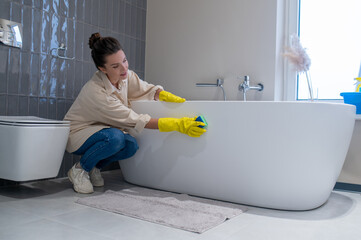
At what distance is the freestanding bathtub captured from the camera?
1.93 m

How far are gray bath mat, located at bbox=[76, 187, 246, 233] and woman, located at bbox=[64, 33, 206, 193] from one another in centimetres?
26

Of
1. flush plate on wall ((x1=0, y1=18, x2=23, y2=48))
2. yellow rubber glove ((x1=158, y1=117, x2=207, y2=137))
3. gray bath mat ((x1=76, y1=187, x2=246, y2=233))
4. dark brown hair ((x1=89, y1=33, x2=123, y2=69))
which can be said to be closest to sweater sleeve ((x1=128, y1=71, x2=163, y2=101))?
dark brown hair ((x1=89, y1=33, x2=123, y2=69))

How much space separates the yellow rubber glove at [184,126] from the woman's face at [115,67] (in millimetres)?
440

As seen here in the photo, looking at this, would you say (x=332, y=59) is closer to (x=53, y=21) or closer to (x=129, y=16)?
(x=129, y=16)

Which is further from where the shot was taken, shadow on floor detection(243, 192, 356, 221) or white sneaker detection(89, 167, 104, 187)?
white sneaker detection(89, 167, 104, 187)

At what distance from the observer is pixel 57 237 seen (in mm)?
1529

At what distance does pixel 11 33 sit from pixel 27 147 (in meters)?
0.88

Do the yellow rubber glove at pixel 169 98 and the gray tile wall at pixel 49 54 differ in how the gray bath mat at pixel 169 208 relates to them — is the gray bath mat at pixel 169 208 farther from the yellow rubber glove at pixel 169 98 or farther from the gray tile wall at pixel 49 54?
the gray tile wall at pixel 49 54

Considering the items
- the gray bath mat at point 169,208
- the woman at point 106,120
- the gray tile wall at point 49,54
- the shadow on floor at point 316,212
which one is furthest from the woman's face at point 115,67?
the shadow on floor at point 316,212

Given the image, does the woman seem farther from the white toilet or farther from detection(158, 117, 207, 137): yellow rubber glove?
the white toilet

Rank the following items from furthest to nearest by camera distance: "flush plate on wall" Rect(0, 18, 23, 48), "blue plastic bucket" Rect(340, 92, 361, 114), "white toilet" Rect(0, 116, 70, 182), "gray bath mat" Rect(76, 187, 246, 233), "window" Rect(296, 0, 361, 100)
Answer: "window" Rect(296, 0, 361, 100), "blue plastic bucket" Rect(340, 92, 361, 114), "flush plate on wall" Rect(0, 18, 23, 48), "white toilet" Rect(0, 116, 70, 182), "gray bath mat" Rect(76, 187, 246, 233)

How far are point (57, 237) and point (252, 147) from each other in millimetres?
1122

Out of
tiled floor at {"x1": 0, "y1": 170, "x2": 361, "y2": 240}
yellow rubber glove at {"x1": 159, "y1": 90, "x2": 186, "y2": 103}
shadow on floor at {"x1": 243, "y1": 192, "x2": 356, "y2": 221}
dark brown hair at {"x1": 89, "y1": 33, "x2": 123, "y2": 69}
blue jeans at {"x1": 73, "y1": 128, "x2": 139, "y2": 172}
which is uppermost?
dark brown hair at {"x1": 89, "y1": 33, "x2": 123, "y2": 69}

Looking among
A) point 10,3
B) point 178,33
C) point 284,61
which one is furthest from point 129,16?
point 284,61
